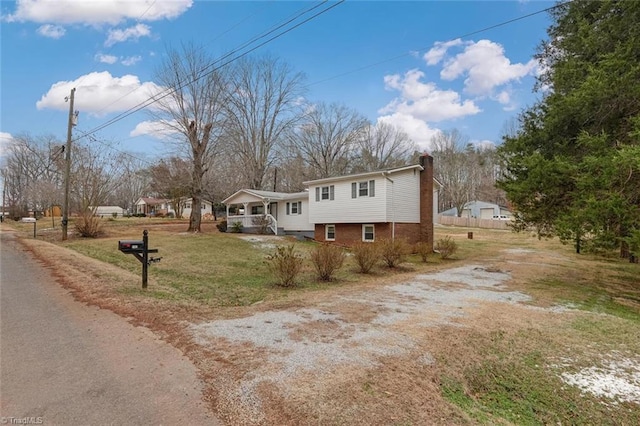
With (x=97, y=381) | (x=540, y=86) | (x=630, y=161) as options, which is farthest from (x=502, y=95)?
(x=97, y=381)

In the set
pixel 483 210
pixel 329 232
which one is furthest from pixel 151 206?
pixel 483 210

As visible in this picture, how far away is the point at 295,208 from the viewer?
25.7 meters

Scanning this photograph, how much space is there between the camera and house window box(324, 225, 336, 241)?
72.7ft

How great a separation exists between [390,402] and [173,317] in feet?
12.3

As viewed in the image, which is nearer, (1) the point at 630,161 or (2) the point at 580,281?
(1) the point at 630,161

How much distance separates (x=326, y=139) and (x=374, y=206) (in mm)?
22830

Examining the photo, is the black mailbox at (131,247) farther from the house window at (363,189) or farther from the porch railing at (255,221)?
the porch railing at (255,221)

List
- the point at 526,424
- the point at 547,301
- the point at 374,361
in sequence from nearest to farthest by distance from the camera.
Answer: the point at 526,424
the point at 374,361
the point at 547,301

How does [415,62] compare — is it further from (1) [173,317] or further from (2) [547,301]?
(1) [173,317]

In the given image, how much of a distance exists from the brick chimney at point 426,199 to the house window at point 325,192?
5484mm

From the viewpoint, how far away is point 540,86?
1406 centimetres

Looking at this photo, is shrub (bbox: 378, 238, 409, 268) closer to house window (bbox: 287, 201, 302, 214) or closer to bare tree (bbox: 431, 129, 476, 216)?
house window (bbox: 287, 201, 302, 214)

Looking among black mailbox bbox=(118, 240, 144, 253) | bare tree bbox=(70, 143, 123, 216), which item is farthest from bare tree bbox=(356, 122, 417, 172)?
black mailbox bbox=(118, 240, 144, 253)

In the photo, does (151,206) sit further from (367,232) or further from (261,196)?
(367,232)
